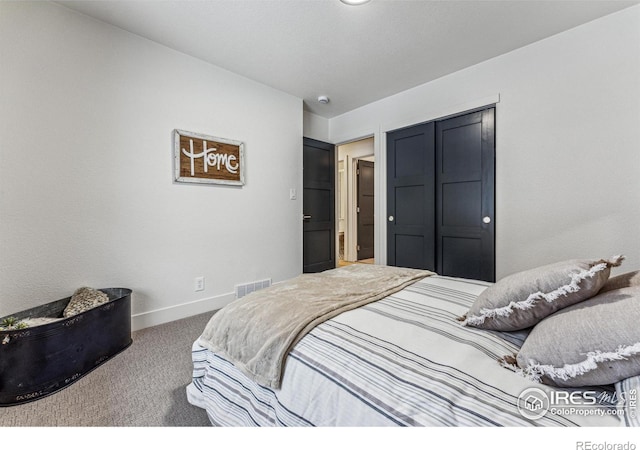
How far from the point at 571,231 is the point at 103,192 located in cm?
384

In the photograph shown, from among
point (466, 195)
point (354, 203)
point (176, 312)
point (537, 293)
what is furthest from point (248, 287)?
point (354, 203)

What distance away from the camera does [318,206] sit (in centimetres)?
404

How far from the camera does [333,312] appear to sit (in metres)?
1.14

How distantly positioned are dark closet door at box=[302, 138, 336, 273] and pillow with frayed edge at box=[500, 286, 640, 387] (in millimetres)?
3191

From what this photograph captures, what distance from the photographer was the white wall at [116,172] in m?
1.88

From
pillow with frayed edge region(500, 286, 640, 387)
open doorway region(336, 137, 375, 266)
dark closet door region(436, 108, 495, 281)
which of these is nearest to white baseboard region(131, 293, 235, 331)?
dark closet door region(436, 108, 495, 281)

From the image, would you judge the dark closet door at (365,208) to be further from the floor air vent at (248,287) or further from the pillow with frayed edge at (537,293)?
the pillow with frayed edge at (537,293)

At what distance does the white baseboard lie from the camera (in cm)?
239

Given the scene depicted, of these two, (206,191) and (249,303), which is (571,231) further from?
(206,191)

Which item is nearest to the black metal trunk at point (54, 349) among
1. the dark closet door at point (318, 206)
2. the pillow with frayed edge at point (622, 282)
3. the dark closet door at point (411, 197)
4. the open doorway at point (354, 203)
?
the dark closet door at point (318, 206)

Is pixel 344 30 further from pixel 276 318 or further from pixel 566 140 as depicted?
pixel 276 318

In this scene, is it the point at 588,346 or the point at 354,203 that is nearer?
the point at 588,346

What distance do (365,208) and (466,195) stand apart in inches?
114

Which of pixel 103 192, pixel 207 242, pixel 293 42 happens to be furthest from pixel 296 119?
pixel 103 192
